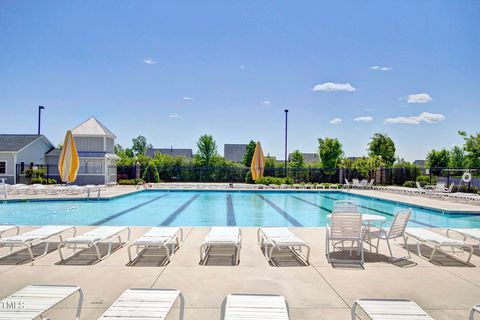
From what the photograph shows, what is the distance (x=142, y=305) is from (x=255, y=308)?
2.96 ft

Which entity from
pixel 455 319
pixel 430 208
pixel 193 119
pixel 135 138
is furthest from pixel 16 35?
pixel 135 138

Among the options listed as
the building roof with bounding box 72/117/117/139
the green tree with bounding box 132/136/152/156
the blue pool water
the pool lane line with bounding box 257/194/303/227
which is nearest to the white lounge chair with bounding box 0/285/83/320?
the blue pool water

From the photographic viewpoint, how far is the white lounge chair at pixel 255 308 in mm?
2594

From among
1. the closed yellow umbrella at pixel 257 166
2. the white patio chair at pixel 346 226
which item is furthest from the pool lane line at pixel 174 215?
the white patio chair at pixel 346 226

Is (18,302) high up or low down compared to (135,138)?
down

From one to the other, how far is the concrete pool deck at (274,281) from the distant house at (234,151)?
2131 inches

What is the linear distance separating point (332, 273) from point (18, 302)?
3.73 m

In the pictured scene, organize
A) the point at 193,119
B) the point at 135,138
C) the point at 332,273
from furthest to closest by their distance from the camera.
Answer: the point at 135,138, the point at 193,119, the point at 332,273

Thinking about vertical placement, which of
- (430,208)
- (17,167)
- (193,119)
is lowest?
(430,208)

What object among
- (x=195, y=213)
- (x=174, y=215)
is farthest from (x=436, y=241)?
(x=195, y=213)

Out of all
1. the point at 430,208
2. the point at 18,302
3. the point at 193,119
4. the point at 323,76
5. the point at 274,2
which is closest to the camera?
the point at 18,302

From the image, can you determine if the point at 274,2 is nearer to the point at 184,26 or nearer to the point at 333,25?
the point at 333,25

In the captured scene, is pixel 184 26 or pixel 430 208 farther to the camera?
pixel 184 26

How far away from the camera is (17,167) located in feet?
81.0
